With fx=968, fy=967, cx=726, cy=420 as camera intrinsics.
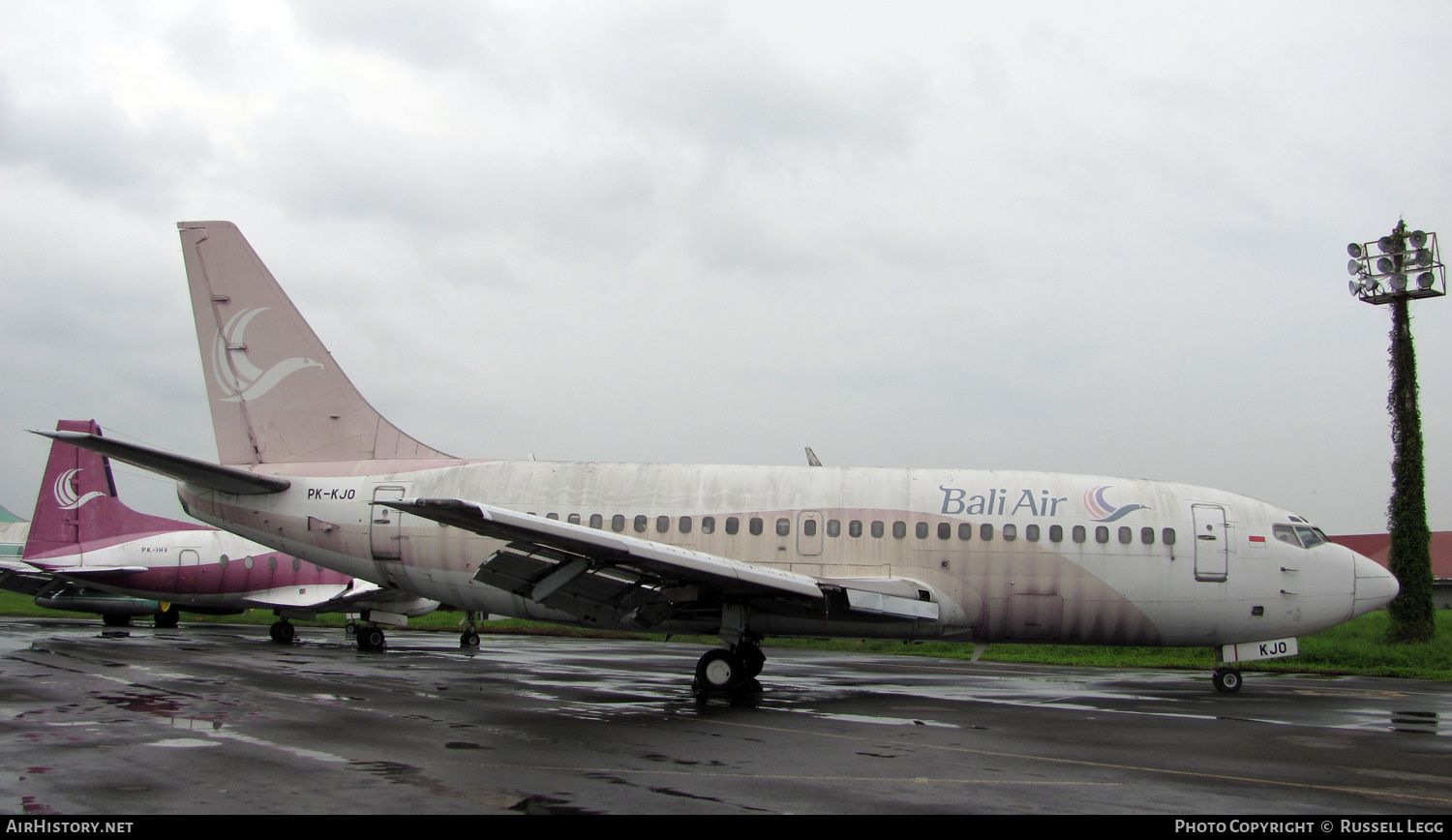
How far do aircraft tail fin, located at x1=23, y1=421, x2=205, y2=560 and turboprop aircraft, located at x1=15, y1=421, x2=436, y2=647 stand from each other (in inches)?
1.3

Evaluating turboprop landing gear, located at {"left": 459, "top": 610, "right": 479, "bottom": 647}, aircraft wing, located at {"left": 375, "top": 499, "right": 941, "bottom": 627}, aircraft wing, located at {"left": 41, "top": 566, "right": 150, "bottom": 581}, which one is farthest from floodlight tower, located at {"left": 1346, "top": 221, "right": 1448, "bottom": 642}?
aircraft wing, located at {"left": 41, "top": 566, "right": 150, "bottom": 581}

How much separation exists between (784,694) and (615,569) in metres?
3.96

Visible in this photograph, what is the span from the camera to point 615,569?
1411cm

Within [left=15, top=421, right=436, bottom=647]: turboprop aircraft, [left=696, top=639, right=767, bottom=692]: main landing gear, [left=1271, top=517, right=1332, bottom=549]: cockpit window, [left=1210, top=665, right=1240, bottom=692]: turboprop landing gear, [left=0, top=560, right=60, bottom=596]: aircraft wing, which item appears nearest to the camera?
[left=696, top=639, right=767, bottom=692]: main landing gear

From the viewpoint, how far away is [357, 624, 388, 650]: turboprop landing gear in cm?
2480

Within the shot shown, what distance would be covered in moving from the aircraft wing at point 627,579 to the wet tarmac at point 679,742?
1497 mm

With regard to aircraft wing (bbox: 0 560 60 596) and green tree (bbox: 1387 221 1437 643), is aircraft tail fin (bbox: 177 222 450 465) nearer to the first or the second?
aircraft wing (bbox: 0 560 60 596)

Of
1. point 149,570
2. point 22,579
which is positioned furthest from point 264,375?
point 22,579

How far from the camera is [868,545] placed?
16.1 metres

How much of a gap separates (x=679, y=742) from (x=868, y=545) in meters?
6.34

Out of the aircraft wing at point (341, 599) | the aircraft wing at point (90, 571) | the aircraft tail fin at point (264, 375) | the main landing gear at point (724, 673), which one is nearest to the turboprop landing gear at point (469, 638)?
the aircraft wing at point (341, 599)

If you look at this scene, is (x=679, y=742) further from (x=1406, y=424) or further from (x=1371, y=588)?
(x=1406, y=424)
